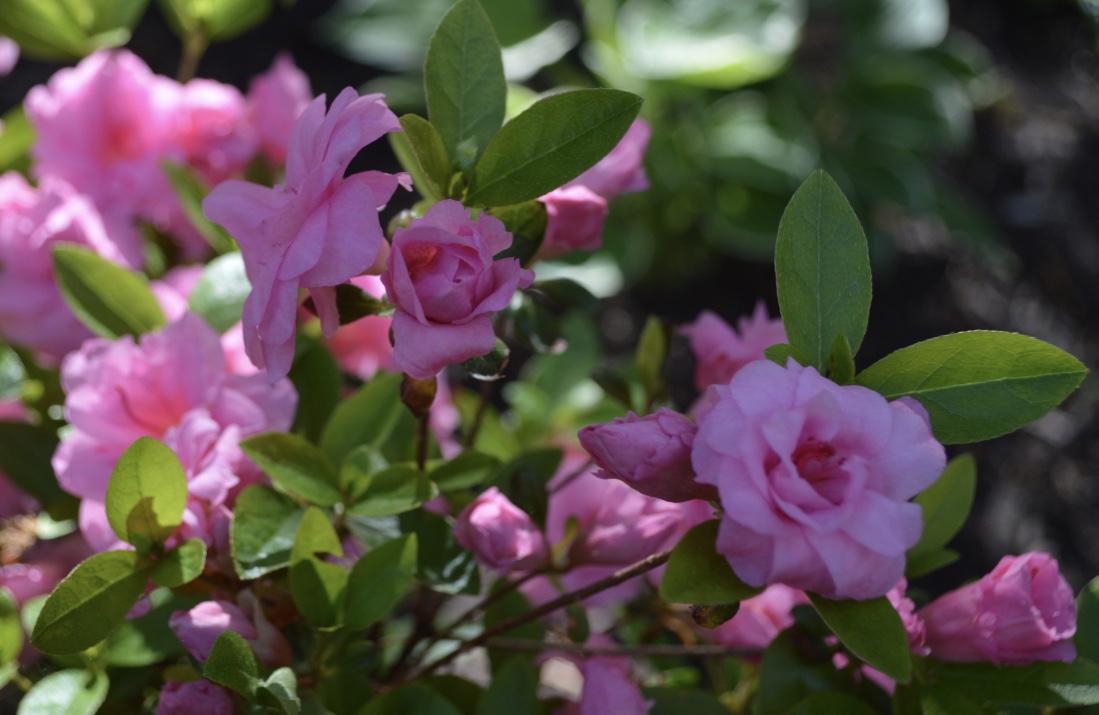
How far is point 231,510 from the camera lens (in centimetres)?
65

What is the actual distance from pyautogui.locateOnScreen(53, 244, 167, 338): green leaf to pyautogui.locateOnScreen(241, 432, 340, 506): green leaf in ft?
0.65

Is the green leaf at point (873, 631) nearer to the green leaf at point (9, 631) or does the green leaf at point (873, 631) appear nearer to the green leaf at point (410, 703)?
the green leaf at point (410, 703)

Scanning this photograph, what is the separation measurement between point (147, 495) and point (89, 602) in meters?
0.07

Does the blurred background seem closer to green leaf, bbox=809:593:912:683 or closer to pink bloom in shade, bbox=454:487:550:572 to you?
pink bloom in shade, bbox=454:487:550:572

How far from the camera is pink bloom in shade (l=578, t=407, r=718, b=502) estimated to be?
486mm

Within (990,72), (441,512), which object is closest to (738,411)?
(441,512)

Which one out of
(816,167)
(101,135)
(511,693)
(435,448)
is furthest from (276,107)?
(816,167)

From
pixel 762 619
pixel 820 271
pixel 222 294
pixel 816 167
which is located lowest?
pixel 816 167

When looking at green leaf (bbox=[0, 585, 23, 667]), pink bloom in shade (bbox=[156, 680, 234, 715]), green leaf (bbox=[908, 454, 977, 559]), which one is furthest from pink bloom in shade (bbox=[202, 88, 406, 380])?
green leaf (bbox=[908, 454, 977, 559])

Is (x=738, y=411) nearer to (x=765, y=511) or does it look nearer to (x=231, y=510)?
(x=765, y=511)

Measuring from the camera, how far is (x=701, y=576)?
49 centimetres

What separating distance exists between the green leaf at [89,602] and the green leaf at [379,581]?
126 mm

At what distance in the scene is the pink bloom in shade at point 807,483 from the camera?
44cm

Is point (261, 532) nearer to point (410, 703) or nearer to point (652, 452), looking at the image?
point (410, 703)
